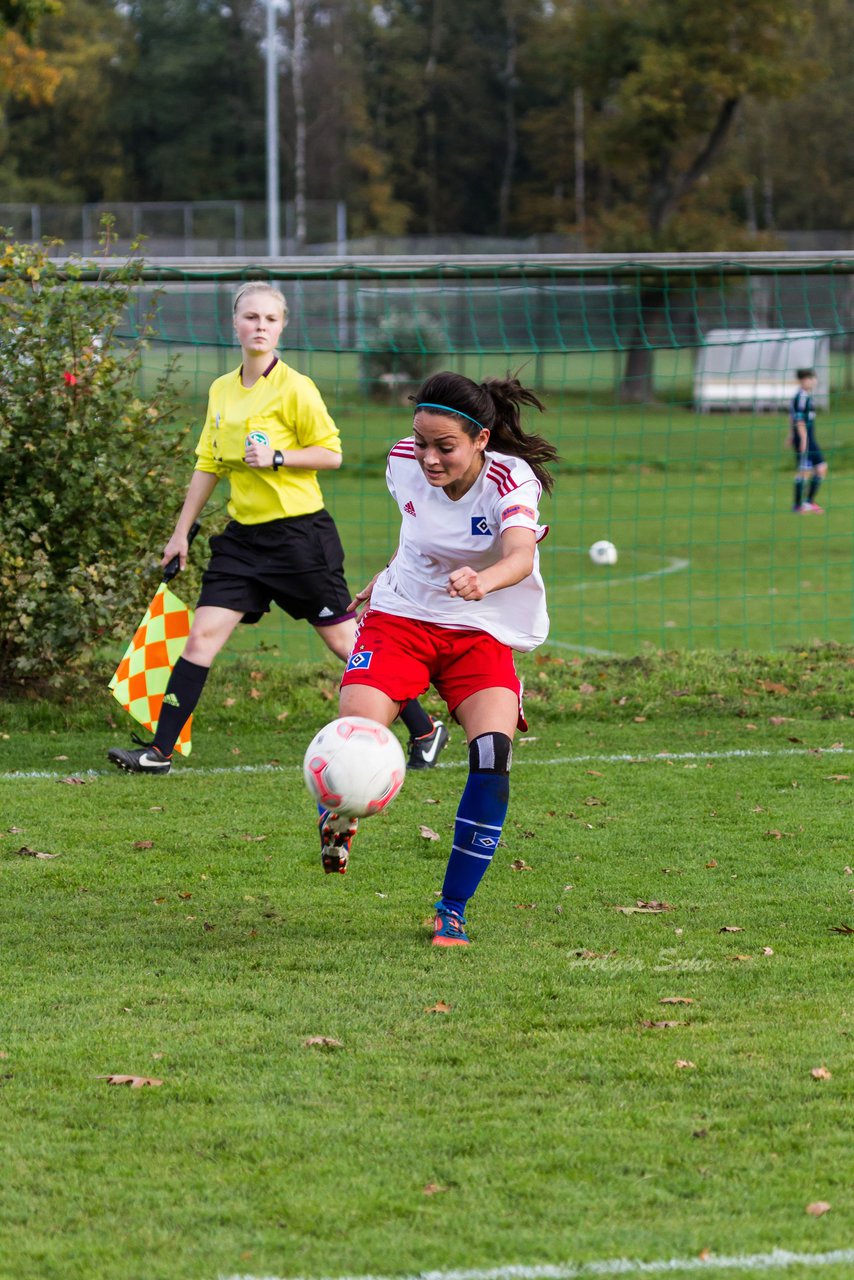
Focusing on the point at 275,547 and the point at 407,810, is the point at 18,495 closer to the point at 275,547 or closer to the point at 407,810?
the point at 275,547

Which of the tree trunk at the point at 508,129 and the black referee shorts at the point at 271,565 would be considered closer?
the black referee shorts at the point at 271,565

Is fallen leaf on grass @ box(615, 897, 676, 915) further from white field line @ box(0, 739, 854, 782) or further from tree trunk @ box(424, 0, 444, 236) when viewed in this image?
tree trunk @ box(424, 0, 444, 236)

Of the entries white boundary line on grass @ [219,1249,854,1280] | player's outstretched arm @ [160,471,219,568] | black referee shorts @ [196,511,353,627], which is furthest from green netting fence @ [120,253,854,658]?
white boundary line on grass @ [219,1249,854,1280]

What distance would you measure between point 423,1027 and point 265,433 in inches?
131

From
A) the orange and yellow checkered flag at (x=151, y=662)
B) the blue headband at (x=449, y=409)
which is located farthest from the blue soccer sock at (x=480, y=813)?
the orange and yellow checkered flag at (x=151, y=662)

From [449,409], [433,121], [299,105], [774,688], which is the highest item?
[433,121]

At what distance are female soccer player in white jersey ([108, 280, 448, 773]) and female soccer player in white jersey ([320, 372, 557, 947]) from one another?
1863 millimetres

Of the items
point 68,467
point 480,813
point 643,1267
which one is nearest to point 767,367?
point 68,467

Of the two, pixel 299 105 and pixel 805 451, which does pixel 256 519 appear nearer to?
pixel 805 451

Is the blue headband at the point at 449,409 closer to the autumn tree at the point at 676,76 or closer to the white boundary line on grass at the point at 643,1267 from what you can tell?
the white boundary line on grass at the point at 643,1267

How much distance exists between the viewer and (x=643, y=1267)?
2854mm

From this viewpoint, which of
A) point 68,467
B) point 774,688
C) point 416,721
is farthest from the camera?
point 774,688

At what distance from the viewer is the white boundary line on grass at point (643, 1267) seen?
2.81 m

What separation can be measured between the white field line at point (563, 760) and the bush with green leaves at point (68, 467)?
3.41 ft
